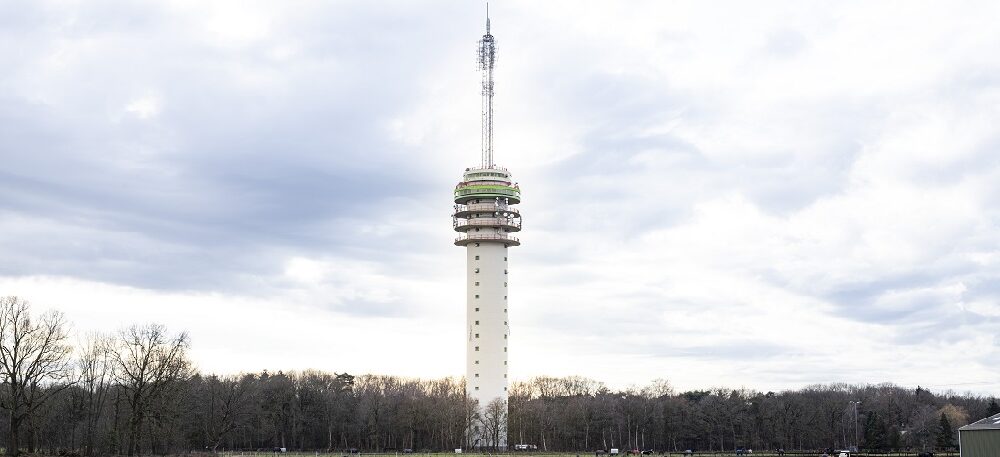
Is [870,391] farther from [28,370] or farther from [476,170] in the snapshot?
[28,370]

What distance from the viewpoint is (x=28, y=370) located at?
8056cm

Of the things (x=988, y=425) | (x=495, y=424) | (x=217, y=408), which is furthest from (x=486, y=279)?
(x=988, y=425)

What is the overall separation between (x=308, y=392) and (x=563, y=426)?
1442 inches

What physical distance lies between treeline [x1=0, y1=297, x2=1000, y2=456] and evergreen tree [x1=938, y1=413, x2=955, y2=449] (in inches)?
6.5

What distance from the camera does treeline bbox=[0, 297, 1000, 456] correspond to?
3989 inches

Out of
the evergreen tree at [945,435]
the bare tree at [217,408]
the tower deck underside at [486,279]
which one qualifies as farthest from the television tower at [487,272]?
the evergreen tree at [945,435]

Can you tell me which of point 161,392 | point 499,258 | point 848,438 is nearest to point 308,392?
point 499,258

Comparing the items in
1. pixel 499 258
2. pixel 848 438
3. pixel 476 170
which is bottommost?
pixel 848 438

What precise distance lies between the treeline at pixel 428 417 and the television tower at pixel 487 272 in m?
2.76

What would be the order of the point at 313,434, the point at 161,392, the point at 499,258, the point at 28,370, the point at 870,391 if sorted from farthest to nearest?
the point at 870,391 < the point at 313,434 < the point at 499,258 < the point at 161,392 < the point at 28,370

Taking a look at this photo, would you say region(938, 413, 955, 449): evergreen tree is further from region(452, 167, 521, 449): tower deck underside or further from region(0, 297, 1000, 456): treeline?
region(452, 167, 521, 449): tower deck underside

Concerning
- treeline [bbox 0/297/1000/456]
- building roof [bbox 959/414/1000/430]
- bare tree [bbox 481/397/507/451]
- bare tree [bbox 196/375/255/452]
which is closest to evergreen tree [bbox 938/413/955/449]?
treeline [bbox 0/297/1000/456]

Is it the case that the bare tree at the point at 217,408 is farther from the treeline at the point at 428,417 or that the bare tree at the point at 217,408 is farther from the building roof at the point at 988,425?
the building roof at the point at 988,425

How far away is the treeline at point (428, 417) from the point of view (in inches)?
3989
